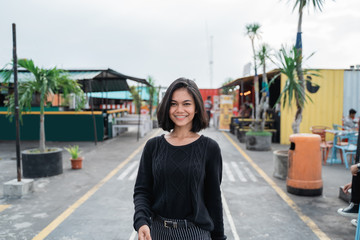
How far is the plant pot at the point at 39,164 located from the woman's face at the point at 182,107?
19.0ft

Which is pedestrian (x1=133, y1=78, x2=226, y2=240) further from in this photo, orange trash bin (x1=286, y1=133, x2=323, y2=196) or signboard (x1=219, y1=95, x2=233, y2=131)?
signboard (x1=219, y1=95, x2=233, y2=131)

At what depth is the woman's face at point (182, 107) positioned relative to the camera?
5.78 feet

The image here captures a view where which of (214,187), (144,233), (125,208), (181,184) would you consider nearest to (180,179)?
(181,184)

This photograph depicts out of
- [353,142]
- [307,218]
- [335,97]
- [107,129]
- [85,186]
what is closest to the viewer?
[307,218]

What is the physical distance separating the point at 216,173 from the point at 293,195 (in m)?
4.31

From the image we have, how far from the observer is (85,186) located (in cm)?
608

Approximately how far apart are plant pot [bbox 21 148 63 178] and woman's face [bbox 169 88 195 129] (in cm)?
578

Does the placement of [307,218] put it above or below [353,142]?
below

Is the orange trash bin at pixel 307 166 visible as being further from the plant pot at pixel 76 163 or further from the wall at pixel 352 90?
the wall at pixel 352 90

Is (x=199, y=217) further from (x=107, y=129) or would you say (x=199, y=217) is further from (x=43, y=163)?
(x=107, y=129)

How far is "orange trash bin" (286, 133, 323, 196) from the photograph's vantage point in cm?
544

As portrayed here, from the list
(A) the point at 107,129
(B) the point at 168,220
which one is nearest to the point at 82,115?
(A) the point at 107,129

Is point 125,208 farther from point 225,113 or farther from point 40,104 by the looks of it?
point 225,113

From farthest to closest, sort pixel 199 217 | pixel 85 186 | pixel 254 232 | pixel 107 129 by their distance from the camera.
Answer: pixel 107 129 < pixel 85 186 < pixel 254 232 < pixel 199 217
